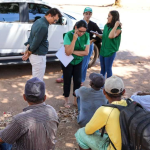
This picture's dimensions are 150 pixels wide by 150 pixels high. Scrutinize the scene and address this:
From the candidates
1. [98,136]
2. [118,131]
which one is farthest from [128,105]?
[98,136]

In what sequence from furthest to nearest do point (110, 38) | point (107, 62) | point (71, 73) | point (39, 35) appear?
point (107, 62) → point (110, 38) → point (71, 73) → point (39, 35)

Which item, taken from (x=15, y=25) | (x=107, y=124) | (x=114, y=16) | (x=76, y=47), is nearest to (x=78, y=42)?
(x=76, y=47)

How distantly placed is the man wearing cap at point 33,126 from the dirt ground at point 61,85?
4.63 feet

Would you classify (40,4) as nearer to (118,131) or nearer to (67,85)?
(67,85)

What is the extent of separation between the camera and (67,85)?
4809 mm

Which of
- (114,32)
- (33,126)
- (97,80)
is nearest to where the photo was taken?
(33,126)

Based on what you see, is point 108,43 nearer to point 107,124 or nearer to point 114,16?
point 114,16

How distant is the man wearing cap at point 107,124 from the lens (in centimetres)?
266

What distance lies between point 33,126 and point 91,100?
5.88 feet

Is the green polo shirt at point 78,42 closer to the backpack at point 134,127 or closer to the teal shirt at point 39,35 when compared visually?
the teal shirt at point 39,35

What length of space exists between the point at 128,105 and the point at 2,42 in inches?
171

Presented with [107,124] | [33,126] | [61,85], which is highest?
[33,126]

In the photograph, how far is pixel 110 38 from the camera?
5.34 meters

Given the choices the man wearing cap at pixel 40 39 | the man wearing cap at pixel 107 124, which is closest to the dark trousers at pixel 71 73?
the man wearing cap at pixel 40 39
